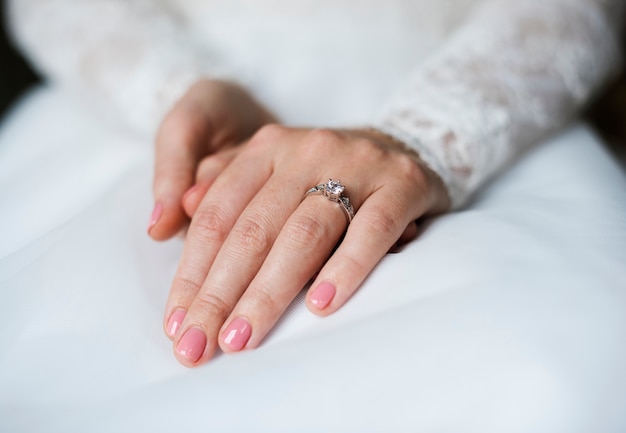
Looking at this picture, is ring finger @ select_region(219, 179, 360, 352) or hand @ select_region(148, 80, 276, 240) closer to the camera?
ring finger @ select_region(219, 179, 360, 352)

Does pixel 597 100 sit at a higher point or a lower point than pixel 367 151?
lower

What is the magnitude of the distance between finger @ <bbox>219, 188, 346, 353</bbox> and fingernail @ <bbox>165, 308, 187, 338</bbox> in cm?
6

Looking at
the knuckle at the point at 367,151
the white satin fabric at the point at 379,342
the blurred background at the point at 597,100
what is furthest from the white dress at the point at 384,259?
the blurred background at the point at 597,100

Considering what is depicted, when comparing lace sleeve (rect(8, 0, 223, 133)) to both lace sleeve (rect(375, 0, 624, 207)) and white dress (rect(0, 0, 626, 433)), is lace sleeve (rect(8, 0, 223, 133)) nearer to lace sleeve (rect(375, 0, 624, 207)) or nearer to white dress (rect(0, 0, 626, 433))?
white dress (rect(0, 0, 626, 433))

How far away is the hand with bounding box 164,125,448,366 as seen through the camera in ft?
1.78

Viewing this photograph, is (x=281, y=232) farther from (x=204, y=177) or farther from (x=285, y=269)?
(x=204, y=177)

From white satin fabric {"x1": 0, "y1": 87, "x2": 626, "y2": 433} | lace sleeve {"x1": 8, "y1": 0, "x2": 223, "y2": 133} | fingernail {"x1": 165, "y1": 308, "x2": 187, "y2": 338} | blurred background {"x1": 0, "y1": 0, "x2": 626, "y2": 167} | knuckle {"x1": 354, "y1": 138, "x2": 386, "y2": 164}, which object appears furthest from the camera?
blurred background {"x1": 0, "y1": 0, "x2": 626, "y2": 167}

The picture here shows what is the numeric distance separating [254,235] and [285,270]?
0.20 feet

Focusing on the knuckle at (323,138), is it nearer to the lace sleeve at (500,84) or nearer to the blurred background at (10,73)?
the lace sleeve at (500,84)

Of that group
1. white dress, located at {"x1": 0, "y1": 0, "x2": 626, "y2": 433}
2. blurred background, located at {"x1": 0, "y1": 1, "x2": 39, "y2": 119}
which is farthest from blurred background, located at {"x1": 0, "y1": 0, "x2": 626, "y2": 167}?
white dress, located at {"x1": 0, "y1": 0, "x2": 626, "y2": 433}

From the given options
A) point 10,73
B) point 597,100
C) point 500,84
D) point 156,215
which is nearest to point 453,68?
point 500,84

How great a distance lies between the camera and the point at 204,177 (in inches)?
28.8

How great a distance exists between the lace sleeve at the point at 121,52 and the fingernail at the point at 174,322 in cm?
50

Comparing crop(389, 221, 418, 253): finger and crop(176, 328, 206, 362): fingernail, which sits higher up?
crop(176, 328, 206, 362): fingernail
